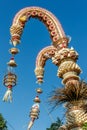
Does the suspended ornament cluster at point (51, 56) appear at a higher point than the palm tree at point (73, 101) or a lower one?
higher

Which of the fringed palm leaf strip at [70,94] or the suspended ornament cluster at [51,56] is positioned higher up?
the suspended ornament cluster at [51,56]

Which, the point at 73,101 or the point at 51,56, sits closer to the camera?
the point at 73,101

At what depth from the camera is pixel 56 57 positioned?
7637 millimetres

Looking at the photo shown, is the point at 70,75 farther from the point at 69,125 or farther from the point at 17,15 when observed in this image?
the point at 17,15

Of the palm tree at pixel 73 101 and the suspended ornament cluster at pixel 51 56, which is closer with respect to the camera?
the palm tree at pixel 73 101

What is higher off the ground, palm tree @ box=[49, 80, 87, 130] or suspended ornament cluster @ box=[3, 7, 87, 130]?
suspended ornament cluster @ box=[3, 7, 87, 130]

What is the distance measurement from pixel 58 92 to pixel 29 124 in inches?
62.3

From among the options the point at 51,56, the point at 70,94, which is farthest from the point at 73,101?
the point at 51,56

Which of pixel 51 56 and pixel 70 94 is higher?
pixel 51 56

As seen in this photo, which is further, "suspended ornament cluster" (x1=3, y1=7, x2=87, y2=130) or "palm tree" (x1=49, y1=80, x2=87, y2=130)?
"suspended ornament cluster" (x1=3, y1=7, x2=87, y2=130)

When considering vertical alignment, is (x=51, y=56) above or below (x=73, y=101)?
above

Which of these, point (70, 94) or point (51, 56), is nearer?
point (70, 94)

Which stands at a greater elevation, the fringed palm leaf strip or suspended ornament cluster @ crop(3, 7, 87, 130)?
suspended ornament cluster @ crop(3, 7, 87, 130)

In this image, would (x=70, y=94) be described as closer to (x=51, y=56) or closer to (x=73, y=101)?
(x=73, y=101)
